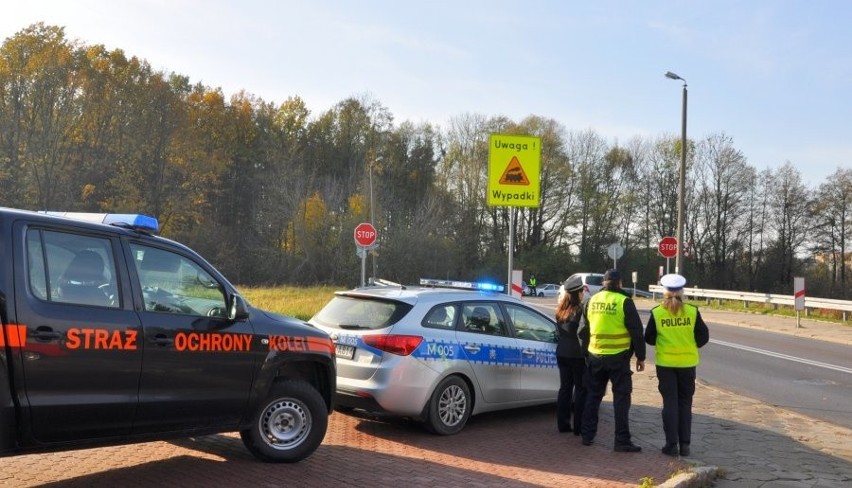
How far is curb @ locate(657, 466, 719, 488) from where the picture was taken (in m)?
6.11

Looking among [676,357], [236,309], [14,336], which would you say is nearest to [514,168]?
[676,357]

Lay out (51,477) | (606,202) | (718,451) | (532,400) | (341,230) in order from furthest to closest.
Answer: (606,202), (341,230), (532,400), (718,451), (51,477)

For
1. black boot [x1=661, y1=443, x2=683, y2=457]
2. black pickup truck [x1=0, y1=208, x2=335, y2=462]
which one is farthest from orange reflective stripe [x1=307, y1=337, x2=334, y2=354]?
black boot [x1=661, y1=443, x2=683, y2=457]

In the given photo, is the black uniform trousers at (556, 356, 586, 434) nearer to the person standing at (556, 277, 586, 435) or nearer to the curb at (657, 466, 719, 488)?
the person standing at (556, 277, 586, 435)

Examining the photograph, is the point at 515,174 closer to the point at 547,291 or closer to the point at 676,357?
the point at 676,357

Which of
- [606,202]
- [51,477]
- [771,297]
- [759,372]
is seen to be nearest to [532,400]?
[51,477]

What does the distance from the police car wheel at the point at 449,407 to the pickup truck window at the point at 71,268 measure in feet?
11.2

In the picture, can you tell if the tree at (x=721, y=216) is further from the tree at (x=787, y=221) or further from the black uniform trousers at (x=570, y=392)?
the black uniform trousers at (x=570, y=392)

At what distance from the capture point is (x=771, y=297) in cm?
3119

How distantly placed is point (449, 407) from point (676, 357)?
7.35ft

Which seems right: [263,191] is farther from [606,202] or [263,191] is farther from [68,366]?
[68,366]

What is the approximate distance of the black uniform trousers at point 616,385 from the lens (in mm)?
7297

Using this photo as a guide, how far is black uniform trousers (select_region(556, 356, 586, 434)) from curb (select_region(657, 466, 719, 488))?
4.93ft

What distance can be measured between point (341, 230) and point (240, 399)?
163ft
